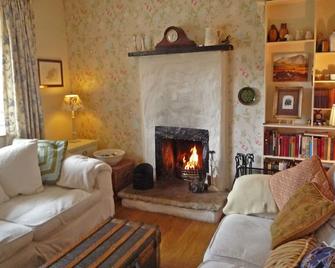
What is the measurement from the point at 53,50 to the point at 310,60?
9.78ft

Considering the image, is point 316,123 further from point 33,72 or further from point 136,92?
point 33,72

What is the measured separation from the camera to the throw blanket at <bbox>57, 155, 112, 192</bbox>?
2805 mm

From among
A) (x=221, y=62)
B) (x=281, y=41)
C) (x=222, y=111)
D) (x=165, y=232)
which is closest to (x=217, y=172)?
(x=222, y=111)

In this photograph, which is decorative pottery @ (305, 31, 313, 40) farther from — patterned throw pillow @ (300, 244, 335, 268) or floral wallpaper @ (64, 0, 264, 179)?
patterned throw pillow @ (300, 244, 335, 268)

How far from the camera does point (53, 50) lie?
3969 millimetres

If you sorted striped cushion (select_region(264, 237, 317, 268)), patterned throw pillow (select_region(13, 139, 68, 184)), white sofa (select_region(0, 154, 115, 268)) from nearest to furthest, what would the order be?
striped cushion (select_region(264, 237, 317, 268)) < white sofa (select_region(0, 154, 115, 268)) < patterned throw pillow (select_region(13, 139, 68, 184))

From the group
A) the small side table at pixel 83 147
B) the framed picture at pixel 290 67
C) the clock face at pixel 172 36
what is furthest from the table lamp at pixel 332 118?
the small side table at pixel 83 147

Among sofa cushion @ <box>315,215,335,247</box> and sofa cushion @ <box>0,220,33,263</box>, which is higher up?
sofa cushion @ <box>315,215,335,247</box>

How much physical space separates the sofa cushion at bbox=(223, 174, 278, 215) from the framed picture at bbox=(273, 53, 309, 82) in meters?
1.28

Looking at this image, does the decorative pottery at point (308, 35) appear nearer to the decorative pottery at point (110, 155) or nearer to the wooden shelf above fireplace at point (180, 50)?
the wooden shelf above fireplace at point (180, 50)

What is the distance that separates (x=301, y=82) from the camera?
3137 mm

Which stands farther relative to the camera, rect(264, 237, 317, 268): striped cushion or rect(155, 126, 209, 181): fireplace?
rect(155, 126, 209, 181): fireplace

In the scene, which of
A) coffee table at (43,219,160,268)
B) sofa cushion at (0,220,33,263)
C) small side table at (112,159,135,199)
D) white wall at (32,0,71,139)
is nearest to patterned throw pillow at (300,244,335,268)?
coffee table at (43,219,160,268)

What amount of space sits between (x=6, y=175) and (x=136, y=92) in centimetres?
181
